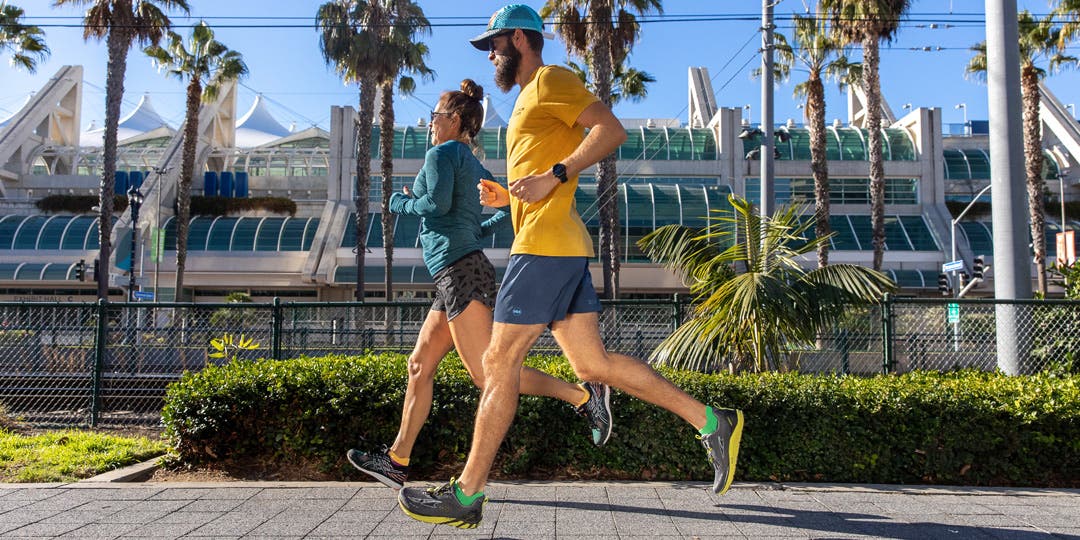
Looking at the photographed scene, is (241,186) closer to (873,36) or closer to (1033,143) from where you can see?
(873,36)

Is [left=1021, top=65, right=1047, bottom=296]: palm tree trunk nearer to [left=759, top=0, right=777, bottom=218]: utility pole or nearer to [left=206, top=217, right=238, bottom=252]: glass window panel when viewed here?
[left=759, top=0, right=777, bottom=218]: utility pole

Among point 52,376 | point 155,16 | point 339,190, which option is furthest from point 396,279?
point 52,376

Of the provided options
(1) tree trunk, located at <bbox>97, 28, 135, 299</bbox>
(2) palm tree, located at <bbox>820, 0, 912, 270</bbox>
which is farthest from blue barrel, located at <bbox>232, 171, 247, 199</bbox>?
(2) palm tree, located at <bbox>820, 0, 912, 270</bbox>

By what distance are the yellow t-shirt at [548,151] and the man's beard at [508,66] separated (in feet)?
0.27

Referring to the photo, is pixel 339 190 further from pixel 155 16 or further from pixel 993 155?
pixel 993 155

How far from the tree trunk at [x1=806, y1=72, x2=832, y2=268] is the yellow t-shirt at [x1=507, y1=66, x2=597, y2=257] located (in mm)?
23229

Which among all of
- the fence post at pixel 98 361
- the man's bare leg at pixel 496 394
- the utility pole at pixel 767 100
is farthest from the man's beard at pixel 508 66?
the utility pole at pixel 767 100

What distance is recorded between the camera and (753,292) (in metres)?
6.21

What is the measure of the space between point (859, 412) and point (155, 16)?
91.2 feet

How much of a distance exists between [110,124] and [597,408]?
26.7 meters

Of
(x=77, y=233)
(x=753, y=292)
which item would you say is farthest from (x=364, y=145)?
(x=753, y=292)

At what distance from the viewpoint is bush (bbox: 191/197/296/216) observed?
44.4 meters

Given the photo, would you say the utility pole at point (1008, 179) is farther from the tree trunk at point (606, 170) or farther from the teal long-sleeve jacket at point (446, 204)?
the tree trunk at point (606, 170)

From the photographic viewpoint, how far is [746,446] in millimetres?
5191
